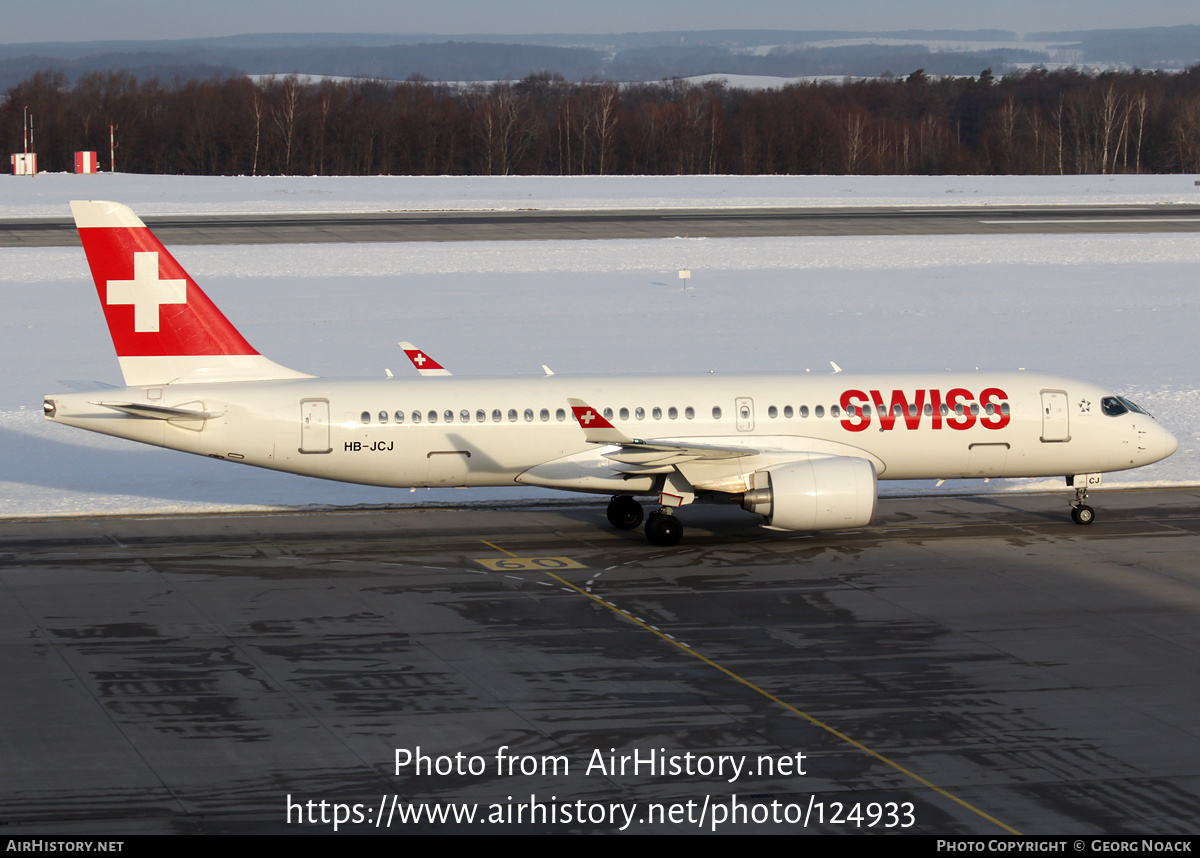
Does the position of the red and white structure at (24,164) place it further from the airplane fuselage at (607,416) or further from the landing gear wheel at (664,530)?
the landing gear wheel at (664,530)

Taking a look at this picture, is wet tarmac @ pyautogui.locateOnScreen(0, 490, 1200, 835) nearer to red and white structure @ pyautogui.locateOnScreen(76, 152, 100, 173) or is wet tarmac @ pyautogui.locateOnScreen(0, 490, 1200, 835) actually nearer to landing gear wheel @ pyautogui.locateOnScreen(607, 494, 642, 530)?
landing gear wheel @ pyautogui.locateOnScreen(607, 494, 642, 530)

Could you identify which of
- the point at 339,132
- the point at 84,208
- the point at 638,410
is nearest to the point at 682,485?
the point at 638,410

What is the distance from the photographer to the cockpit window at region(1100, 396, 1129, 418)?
31.0 meters

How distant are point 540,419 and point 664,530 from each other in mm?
3678

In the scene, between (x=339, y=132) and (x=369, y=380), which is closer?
(x=369, y=380)

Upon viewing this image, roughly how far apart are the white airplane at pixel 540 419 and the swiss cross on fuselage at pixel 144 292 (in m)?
0.03

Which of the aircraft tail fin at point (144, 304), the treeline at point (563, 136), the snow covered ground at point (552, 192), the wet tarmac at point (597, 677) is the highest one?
the treeline at point (563, 136)

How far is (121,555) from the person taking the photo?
27.8 meters

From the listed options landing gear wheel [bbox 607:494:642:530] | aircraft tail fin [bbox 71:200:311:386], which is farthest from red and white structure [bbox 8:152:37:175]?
landing gear wheel [bbox 607:494:642:530]

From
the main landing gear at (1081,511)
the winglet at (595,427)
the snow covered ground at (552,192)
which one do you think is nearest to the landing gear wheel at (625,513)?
the winglet at (595,427)

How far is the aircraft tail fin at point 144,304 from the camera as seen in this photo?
29344 mm

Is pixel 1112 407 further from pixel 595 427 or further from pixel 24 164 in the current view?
pixel 24 164
